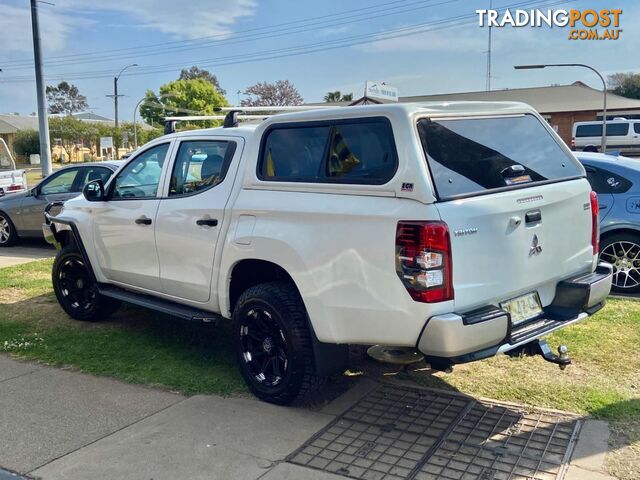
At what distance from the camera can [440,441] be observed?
3.82 metres

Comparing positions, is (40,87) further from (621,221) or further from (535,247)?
(535,247)

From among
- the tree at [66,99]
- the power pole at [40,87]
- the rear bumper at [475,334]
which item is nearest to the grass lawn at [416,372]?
the rear bumper at [475,334]

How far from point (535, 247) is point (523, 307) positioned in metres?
0.38

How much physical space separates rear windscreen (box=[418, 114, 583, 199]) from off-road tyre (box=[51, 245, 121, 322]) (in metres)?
4.11

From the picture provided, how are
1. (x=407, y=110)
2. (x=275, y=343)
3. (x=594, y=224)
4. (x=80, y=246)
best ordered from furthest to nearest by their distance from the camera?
(x=80, y=246), (x=594, y=224), (x=275, y=343), (x=407, y=110)

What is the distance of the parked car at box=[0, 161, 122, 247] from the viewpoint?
1105 centimetres

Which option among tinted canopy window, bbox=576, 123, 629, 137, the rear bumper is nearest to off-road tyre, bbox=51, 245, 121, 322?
the rear bumper

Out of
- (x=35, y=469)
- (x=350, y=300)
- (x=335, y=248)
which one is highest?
(x=335, y=248)

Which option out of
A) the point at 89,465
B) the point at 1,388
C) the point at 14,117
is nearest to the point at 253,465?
the point at 89,465

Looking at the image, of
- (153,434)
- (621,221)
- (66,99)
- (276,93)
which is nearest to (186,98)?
(276,93)

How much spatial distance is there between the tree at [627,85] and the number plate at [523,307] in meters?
73.8

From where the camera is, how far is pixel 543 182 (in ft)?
13.5

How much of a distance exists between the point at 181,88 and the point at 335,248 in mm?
73440

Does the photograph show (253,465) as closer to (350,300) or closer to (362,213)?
(350,300)
